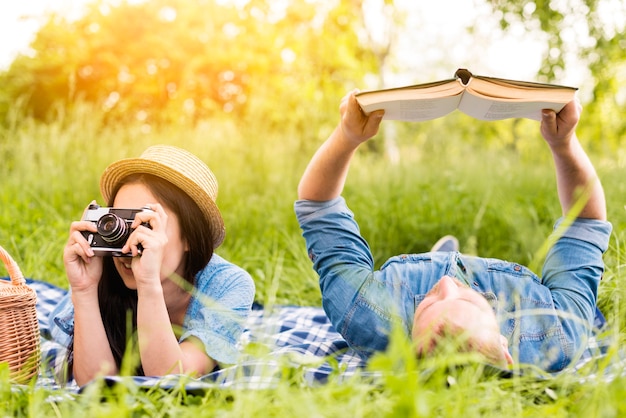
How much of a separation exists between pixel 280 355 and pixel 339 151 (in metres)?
0.85

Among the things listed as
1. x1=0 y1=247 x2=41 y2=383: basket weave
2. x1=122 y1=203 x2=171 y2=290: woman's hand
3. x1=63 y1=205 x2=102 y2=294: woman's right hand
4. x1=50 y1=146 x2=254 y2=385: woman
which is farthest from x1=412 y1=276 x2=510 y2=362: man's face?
x1=0 y1=247 x2=41 y2=383: basket weave

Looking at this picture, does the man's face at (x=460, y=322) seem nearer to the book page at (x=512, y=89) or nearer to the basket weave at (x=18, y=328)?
the book page at (x=512, y=89)

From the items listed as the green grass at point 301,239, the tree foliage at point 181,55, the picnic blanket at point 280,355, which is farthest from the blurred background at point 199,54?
the picnic blanket at point 280,355

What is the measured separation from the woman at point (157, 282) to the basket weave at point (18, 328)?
0.14 m

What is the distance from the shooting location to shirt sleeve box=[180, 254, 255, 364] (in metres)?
1.95

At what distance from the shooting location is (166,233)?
201 centimetres

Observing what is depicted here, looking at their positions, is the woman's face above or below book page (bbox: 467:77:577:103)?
below

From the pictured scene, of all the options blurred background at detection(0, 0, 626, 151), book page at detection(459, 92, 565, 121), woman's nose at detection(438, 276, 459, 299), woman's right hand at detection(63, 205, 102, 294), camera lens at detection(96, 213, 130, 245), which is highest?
blurred background at detection(0, 0, 626, 151)

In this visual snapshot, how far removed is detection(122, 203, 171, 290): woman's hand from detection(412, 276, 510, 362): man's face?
0.80m

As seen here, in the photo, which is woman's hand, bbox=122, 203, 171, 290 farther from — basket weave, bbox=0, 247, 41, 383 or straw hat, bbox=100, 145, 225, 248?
basket weave, bbox=0, 247, 41, 383

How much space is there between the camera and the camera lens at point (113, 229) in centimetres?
182

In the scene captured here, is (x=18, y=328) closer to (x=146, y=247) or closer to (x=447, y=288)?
(x=146, y=247)

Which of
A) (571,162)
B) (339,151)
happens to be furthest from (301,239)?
(571,162)

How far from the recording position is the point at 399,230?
414 cm
